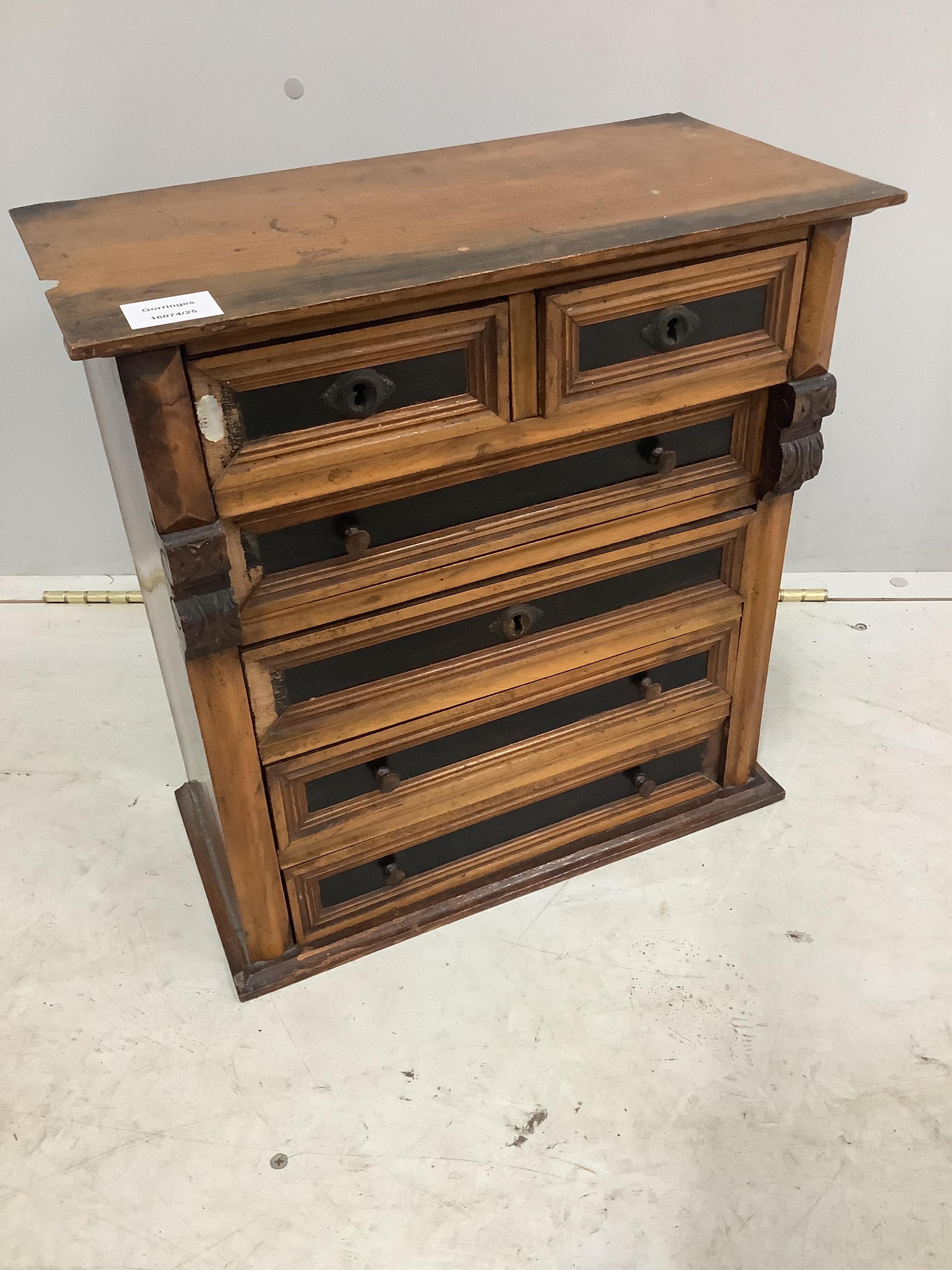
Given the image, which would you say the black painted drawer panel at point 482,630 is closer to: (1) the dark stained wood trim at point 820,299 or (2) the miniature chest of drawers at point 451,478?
(2) the miniature chest of drawers at point 451,478

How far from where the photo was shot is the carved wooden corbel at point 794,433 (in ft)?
4.77

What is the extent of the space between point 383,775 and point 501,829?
281 millimetres

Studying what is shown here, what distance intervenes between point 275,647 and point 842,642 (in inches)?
54.5

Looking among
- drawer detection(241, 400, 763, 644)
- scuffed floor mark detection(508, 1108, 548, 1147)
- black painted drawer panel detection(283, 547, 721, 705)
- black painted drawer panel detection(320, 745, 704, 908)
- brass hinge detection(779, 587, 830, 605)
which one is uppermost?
drawer detection(241, 400, 763, 644)

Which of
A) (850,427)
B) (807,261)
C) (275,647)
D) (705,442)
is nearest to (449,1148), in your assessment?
(275,647)

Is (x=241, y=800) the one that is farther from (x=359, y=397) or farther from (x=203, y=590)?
(x=359, y=397)

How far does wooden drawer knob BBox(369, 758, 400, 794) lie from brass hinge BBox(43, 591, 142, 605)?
1136 mm

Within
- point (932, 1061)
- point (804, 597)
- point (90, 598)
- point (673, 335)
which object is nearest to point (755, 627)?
point (673, 335)

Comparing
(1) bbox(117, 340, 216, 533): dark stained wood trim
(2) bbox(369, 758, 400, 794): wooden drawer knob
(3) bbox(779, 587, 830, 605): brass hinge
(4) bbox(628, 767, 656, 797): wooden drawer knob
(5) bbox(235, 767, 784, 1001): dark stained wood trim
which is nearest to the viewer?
(1) bbox(117, 340, 216, 533): dark stained wood trim

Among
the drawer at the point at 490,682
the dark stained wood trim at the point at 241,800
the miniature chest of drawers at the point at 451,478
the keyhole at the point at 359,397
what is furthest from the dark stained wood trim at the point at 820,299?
the dark stained wood trim at the point at 241,800

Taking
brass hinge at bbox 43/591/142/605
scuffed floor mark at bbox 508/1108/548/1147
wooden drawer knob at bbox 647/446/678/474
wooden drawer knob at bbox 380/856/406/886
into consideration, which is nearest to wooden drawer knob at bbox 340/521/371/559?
wooden drawer knob at bbox 647/446/678/474

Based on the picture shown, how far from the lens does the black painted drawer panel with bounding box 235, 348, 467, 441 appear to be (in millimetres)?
1159

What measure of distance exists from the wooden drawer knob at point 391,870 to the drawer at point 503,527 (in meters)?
0.44

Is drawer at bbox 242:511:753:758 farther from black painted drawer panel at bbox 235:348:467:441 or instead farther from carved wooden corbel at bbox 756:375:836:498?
black painted drawer panel at bbox 235:348:467:441
